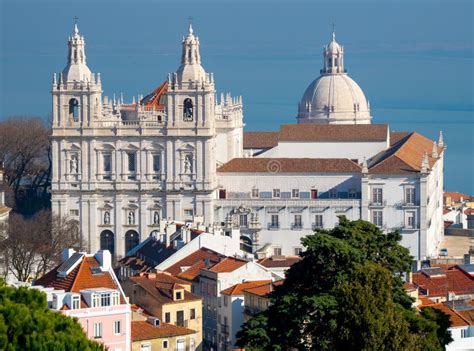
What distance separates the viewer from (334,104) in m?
104

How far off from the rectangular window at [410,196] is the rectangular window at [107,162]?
10.8 meters

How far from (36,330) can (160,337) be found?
12.1 metres

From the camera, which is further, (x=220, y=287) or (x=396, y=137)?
(x=396, y=137)

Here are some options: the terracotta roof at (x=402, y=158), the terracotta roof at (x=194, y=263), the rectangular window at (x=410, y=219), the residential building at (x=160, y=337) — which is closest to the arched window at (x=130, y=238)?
the terracotta roof at (x=402, y=158)

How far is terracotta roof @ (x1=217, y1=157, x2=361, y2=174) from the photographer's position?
81.8 metres

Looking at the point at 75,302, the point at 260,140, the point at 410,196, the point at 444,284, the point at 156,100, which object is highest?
the point at 156,100

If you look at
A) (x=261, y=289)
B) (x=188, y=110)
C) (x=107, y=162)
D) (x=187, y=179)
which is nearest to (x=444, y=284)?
(x=261, y=289)

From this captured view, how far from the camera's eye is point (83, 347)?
3644 centimetres

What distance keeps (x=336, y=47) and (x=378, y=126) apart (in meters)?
17.8

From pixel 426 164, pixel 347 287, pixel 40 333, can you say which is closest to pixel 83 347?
pixel 40 333

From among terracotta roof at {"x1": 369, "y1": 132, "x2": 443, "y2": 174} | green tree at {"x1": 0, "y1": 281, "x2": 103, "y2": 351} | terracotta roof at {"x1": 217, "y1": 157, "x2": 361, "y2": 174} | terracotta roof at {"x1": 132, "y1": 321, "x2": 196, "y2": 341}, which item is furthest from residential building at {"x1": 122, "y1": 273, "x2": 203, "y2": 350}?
terracotta roof at {"x1": 217, "y1": 157, "x2": 361, "y2": 174}

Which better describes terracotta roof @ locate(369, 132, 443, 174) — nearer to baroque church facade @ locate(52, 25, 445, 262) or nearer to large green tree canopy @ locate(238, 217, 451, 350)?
baroque church facade @ locate(52, 25, 445, 262)

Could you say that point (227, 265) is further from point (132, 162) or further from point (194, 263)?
point (132, 162)

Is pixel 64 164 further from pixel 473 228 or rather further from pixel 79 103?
pixel 473 228
